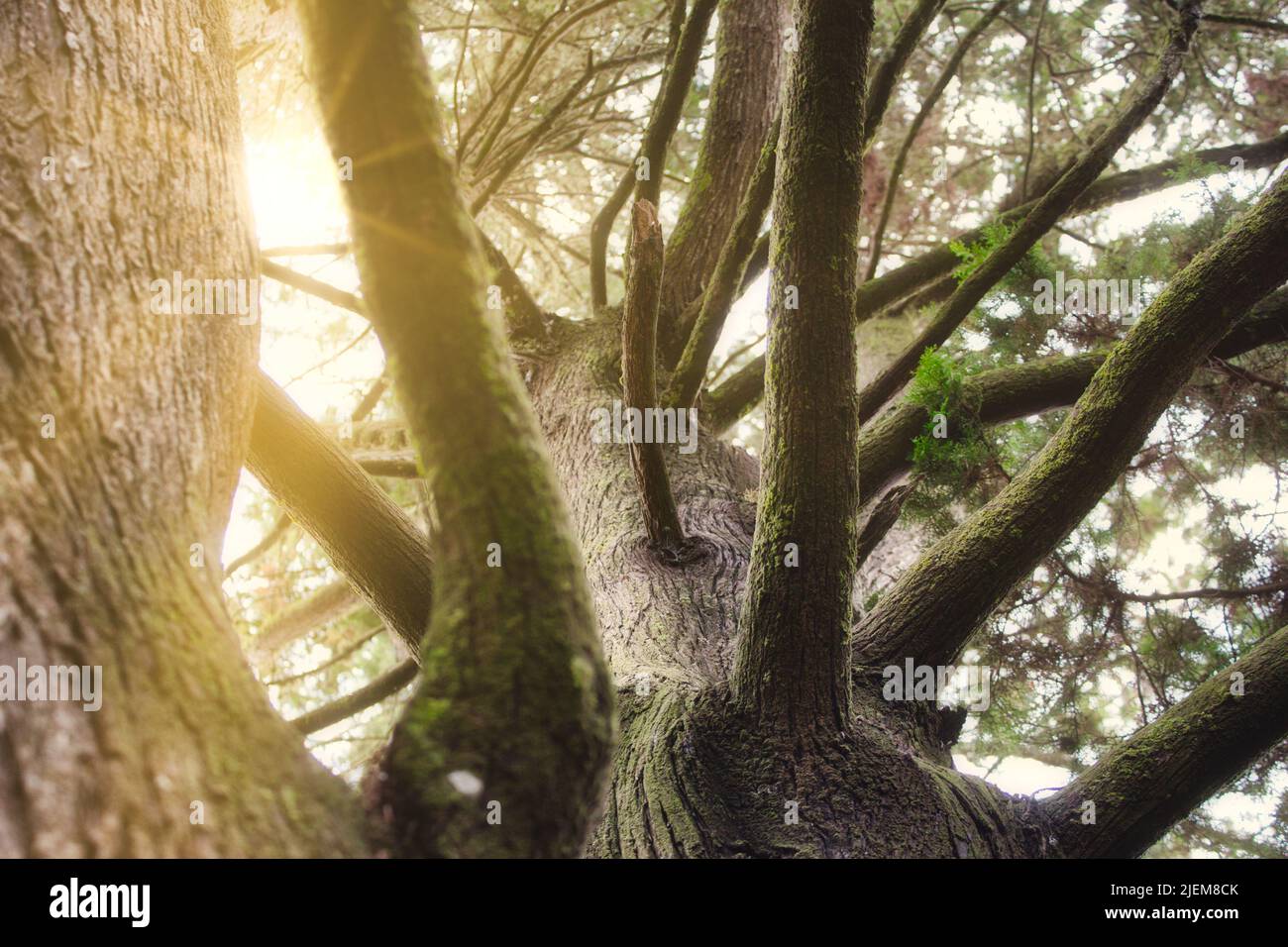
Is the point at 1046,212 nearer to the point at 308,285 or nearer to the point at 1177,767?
the point at 1177,767

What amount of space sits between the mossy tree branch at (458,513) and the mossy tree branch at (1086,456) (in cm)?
151

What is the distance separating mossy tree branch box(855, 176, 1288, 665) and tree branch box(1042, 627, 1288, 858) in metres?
0.51

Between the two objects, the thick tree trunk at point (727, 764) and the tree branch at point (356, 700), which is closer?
the thick tree trunk at point (727, 764)

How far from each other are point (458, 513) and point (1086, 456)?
6.07 ft

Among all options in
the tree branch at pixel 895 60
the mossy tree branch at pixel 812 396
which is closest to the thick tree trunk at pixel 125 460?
the mossy tree branch at pixel 812 396

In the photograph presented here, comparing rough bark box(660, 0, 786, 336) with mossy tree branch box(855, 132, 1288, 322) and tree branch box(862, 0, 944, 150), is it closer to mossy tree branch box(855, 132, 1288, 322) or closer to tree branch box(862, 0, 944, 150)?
mossy tree branch box(855, 132, 1288, 322)

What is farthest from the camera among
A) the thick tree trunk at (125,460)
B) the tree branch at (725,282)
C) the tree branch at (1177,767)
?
the tree branch at (725,282)

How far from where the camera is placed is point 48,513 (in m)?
1.20

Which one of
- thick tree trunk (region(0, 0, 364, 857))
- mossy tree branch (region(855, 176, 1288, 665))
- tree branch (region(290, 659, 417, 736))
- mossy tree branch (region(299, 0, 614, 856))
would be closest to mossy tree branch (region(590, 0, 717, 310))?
mossy tree branch (region(855, 176, 1288, 665))

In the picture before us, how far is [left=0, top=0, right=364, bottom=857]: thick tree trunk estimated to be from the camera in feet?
3.51

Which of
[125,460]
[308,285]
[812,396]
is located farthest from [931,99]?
[125,460]

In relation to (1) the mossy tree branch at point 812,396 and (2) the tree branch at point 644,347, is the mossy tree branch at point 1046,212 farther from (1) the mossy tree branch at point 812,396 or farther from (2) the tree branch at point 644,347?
(1) the mossy tree branch at point 812,396

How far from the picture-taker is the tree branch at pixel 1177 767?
2.22 metres

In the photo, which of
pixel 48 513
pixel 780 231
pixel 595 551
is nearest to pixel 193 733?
pixel 48 513
